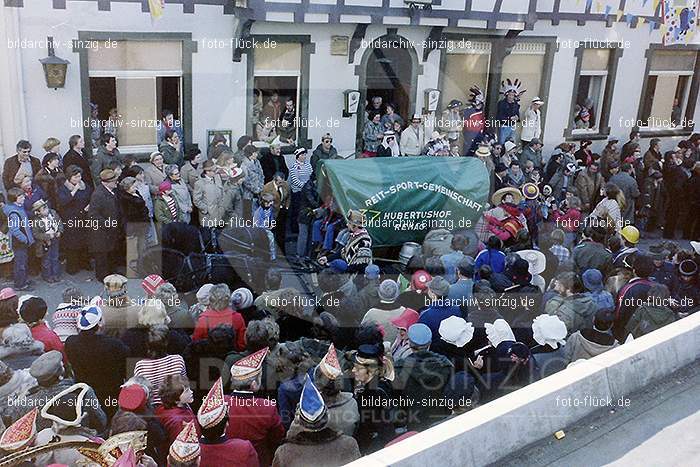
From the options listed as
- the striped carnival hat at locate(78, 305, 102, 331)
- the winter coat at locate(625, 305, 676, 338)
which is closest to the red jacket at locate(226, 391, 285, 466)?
the striped carnival hat at locate(78, 305, 102, 331)

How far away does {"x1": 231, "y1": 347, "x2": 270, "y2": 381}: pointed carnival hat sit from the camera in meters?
4.91

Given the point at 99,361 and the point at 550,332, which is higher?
the point at 550,332

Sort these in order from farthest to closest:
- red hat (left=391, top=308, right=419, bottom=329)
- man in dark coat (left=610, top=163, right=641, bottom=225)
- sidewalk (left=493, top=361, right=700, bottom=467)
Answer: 1. man in dark coat (left=610, top=163, right=641, bottom=225)
2. red hat (left=391, top=308, right=419, bottom=329)
3. sidewalk (left=493, top=361, right=700, bottom=467)

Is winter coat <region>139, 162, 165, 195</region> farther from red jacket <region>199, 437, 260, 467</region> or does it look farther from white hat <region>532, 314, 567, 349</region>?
red jacket <region>199, 437, 260, 467</region>

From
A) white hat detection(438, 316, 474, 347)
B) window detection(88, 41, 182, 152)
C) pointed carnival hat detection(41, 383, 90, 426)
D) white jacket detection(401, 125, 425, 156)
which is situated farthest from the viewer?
white jacket detection(401, 125, 425, 156)

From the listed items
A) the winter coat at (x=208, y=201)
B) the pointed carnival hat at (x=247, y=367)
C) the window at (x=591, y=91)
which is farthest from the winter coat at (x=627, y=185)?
the pointed carnival hat at (x=247, y=367)

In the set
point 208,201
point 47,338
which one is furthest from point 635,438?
point 208,201

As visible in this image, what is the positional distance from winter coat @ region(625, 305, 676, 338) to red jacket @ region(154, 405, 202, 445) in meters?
3.92

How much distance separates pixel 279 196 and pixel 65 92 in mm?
3289

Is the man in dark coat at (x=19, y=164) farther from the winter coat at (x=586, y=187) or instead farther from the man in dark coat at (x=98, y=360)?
the winter coat at (x=586, y=187)

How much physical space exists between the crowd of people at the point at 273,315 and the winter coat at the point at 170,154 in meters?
0.03

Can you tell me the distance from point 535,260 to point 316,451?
15.2 ft

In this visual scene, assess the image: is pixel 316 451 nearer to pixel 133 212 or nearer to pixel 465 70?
pixel 133 212

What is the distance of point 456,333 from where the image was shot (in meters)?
5.73
